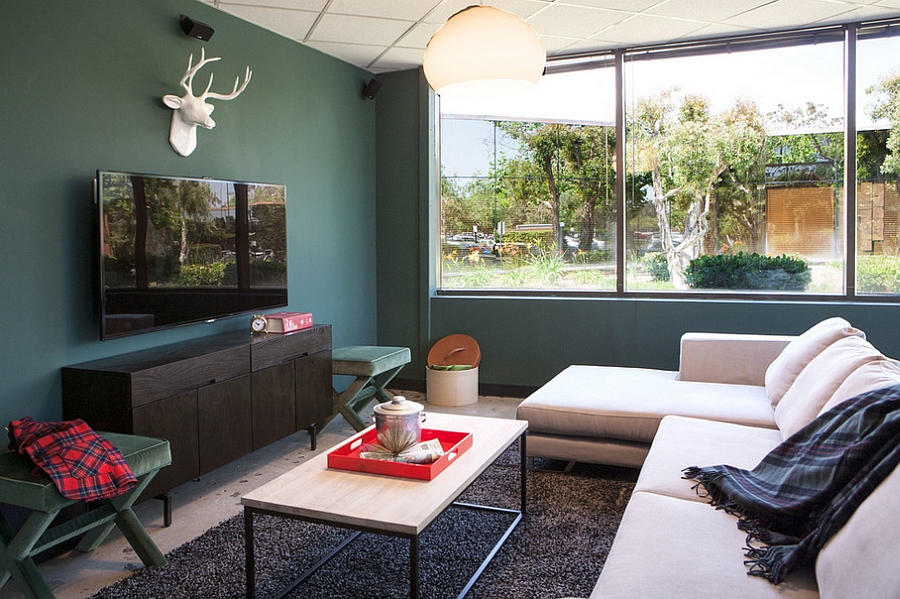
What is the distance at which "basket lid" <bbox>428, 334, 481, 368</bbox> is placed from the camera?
17.8 ft

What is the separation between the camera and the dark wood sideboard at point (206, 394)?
3.00 meters

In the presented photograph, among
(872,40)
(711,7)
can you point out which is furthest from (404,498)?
(872,40)

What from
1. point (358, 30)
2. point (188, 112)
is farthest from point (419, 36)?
point (188, 112)

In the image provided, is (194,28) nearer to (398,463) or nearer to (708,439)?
(398,463)

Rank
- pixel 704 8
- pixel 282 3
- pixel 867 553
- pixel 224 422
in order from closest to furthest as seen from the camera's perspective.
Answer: pixel 867 553, pixel 224 422, pixel 282 3, pixel 704 8

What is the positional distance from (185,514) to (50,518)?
0.89 m

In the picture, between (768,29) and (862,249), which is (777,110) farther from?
(862,249)

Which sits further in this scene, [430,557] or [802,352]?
[802,352]

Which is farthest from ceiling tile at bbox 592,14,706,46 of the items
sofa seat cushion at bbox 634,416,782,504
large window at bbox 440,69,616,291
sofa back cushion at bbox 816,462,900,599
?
sofa back cushion at bbox 816,462,900,599

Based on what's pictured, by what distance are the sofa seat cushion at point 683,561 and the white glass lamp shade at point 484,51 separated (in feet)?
5.25

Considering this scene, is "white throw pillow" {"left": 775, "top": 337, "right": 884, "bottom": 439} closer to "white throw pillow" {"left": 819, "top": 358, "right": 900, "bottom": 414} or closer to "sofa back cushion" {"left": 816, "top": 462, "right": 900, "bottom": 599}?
"white throw pillow" {"left": 819, "top": 358, "right": 900, "bottom": 414}

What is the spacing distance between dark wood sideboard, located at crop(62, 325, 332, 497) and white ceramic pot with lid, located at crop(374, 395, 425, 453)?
1084mm

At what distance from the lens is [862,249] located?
4.70 meters

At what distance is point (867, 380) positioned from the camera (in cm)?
231
